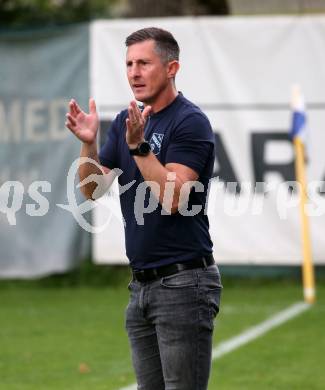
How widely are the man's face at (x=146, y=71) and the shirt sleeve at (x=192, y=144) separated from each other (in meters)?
0.20

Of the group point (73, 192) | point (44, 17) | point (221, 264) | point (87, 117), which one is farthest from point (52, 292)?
point (87, 117)

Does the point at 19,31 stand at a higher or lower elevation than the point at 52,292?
higher

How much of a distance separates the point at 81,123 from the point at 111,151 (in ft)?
1.03

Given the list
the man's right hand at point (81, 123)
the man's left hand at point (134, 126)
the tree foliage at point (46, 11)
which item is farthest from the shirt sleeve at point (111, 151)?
the tree foliage at point (46, 11)

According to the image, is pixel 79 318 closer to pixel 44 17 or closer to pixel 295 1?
pixel 295 1

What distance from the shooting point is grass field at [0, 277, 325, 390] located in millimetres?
7859

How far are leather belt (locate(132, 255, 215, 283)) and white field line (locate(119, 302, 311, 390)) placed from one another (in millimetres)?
2861

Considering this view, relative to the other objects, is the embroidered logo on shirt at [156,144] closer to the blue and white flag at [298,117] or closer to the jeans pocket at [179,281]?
the jeans pocket at [179,281]

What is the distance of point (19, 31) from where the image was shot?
12.9 m

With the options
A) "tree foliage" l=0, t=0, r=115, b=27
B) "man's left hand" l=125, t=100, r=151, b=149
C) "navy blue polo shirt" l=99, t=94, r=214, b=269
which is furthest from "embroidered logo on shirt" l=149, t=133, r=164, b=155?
"tree foliage" l=0, t=0, r=115, b=27

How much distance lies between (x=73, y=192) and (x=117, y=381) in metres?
4.94

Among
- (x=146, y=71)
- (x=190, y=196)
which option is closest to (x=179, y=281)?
(x=190, y=196)

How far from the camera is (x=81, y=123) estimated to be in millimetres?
4895

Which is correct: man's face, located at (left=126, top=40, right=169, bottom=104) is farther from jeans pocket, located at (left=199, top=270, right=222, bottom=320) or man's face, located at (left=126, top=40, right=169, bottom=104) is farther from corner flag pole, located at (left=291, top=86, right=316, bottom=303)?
corner flag pole, located at (left=291, top=86, right=316, bottom=303)
